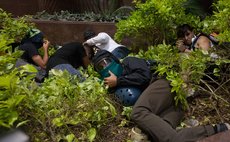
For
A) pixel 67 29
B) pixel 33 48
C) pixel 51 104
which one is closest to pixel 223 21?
pixel 51 104

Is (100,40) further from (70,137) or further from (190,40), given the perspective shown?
(70,137)

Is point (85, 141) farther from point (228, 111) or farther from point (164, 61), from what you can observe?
point (228, 111)

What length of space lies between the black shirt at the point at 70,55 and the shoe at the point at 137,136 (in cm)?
202

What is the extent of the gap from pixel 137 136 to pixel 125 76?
837 millimetres

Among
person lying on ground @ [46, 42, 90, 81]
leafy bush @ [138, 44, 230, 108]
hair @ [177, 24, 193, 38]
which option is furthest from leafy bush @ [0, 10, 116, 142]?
hair @ [177, 24, 193, 38]

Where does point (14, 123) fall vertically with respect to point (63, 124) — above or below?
above

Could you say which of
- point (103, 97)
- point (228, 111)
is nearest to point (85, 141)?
point (103, 97)

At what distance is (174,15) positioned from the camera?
18.2ft

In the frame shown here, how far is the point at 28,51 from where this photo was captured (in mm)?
6941

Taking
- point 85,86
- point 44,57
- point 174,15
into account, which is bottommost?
point 44,57

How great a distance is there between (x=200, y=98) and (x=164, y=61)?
0.63 metres

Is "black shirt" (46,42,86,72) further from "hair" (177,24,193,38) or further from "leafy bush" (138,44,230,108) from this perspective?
"leafy bush" (138,44,230,108)

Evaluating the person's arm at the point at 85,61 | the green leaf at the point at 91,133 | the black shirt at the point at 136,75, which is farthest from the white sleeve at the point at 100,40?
the green leaf at the point at 91,133

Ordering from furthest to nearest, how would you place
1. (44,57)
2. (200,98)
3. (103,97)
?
(44,57), (200,98), (103,97)
